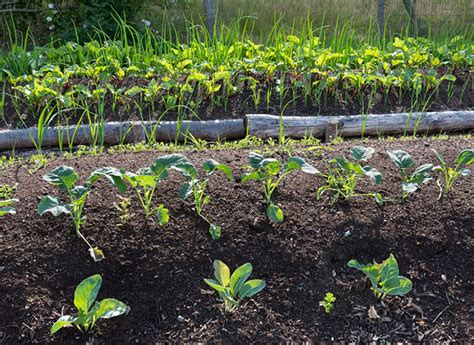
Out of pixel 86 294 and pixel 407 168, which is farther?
pixel 407 168

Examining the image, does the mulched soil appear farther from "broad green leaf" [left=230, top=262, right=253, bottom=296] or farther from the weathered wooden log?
the weathered wooden log

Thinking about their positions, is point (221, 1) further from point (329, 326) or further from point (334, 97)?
point (329, 326)

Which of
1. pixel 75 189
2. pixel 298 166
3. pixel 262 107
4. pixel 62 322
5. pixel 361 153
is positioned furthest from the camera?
pixel 262 107

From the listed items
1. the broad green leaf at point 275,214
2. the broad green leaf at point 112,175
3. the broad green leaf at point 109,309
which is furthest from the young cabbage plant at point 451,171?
the broad green leaf at point 109,309

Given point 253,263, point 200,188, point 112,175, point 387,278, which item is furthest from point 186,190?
point 387,278

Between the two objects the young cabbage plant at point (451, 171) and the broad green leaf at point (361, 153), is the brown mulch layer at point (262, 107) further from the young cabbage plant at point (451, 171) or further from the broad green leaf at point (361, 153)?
the broad green leaf at point (361, 153)

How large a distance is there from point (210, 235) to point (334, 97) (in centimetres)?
272

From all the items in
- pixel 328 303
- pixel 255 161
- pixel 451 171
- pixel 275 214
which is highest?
pixel 255 161

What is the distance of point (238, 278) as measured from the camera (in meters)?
2.43

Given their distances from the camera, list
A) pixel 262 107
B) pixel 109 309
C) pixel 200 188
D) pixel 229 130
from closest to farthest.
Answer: pixel 109 309, pixel 200 188, pixel 229 130, pixel 262 107

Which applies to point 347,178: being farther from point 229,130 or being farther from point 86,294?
point 229,130

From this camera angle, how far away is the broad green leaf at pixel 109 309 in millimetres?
2330

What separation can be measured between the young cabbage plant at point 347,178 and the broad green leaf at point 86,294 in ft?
3.88

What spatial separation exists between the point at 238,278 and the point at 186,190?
0.54 metres
